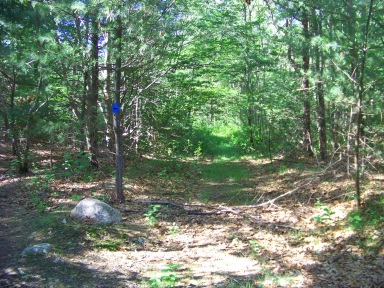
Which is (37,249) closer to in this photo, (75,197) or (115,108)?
(75,197)

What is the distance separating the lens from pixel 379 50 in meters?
6.80

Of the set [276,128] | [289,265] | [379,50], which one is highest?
[379,50]

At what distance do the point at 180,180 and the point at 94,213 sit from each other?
5.17 meters

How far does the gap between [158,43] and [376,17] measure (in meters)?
4.28

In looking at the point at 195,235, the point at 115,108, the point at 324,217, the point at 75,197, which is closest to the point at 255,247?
the point at 195,235

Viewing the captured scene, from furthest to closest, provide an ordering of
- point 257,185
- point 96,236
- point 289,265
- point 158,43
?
point 257,185, point 158,43, point 96,236, point 289,265

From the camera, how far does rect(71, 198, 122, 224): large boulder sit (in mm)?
6855

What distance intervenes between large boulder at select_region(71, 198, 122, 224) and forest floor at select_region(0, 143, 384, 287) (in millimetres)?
228

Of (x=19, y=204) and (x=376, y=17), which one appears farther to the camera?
(x=19, y=204)

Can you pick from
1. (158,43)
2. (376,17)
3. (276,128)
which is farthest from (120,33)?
(276,128)

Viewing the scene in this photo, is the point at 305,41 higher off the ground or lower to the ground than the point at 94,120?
higher

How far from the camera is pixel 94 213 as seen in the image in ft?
22.6

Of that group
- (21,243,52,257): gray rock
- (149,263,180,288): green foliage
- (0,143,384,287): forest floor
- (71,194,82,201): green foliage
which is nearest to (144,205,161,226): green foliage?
(0,143,384,287): forest floor

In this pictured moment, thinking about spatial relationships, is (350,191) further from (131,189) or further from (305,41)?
(131,189)
